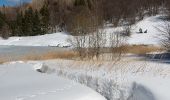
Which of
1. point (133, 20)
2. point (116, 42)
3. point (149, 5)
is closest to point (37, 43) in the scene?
point (133, 20)

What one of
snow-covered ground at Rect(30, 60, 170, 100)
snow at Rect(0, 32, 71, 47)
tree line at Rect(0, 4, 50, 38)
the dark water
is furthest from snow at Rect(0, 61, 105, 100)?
tree line at Rect(0, 4, 50, 38)

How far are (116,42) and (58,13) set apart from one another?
71546 mm

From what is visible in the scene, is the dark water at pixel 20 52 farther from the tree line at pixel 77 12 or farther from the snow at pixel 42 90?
the snow at pixel 42 90

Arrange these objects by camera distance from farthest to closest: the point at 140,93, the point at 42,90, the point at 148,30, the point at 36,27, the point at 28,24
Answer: the point at 28,24 < the point at 36,27 < the point at 148,30 < the point at 42,90 < the point at 140,93

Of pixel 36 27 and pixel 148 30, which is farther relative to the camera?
pixel 36 27

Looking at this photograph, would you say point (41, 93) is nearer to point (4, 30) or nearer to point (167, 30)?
point (167, 30)

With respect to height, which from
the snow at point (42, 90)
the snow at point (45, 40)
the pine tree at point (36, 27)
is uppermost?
the pine tree at point (36, 27)

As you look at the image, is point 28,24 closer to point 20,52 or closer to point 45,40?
point 45,40

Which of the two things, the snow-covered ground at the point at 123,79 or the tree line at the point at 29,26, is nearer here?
the snow-covered ground at the point at 123,79

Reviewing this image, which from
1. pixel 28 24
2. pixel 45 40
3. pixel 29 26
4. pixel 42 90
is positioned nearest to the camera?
pixel 42 90

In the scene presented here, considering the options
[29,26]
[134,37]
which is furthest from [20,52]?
[29,26]

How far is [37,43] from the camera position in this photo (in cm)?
6950

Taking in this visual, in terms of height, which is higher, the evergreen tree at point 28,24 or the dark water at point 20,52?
the evergreen tree at point 28,24

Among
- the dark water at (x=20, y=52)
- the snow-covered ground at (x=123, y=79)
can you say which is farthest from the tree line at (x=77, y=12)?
the snow-covered ground at (x=123, y=79)
